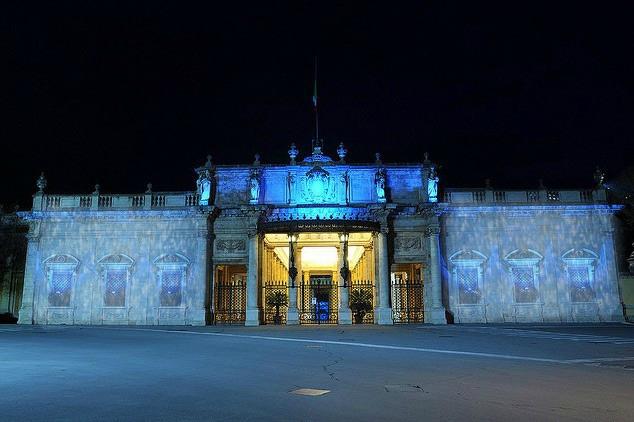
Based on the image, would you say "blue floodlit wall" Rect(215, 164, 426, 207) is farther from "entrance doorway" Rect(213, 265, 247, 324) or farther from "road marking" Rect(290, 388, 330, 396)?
"road marking" Rect(290, 388, 330, 396)

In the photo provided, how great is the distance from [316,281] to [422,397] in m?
39.2

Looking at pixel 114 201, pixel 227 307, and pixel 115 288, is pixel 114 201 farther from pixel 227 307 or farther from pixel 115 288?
pixel 227 307

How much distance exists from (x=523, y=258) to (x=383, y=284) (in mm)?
9649

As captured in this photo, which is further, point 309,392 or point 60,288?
point 60,288

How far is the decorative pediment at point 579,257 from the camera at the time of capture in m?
35.2

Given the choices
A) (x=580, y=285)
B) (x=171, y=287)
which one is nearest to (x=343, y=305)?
(x=171, y=287)

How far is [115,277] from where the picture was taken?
35.9 metres

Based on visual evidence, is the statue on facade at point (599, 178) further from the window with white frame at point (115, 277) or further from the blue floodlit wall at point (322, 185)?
the window with white frame at point (115, 277)

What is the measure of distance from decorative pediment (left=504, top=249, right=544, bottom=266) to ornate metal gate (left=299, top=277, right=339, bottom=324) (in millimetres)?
11759

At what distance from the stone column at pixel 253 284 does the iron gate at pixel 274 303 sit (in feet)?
5.28

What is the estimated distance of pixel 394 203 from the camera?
3509 cm

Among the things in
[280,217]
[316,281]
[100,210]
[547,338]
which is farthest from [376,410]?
[316,281]

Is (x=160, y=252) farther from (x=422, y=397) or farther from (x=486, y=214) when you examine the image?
(x=422, y=397)

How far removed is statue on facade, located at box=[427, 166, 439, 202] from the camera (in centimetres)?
3519
